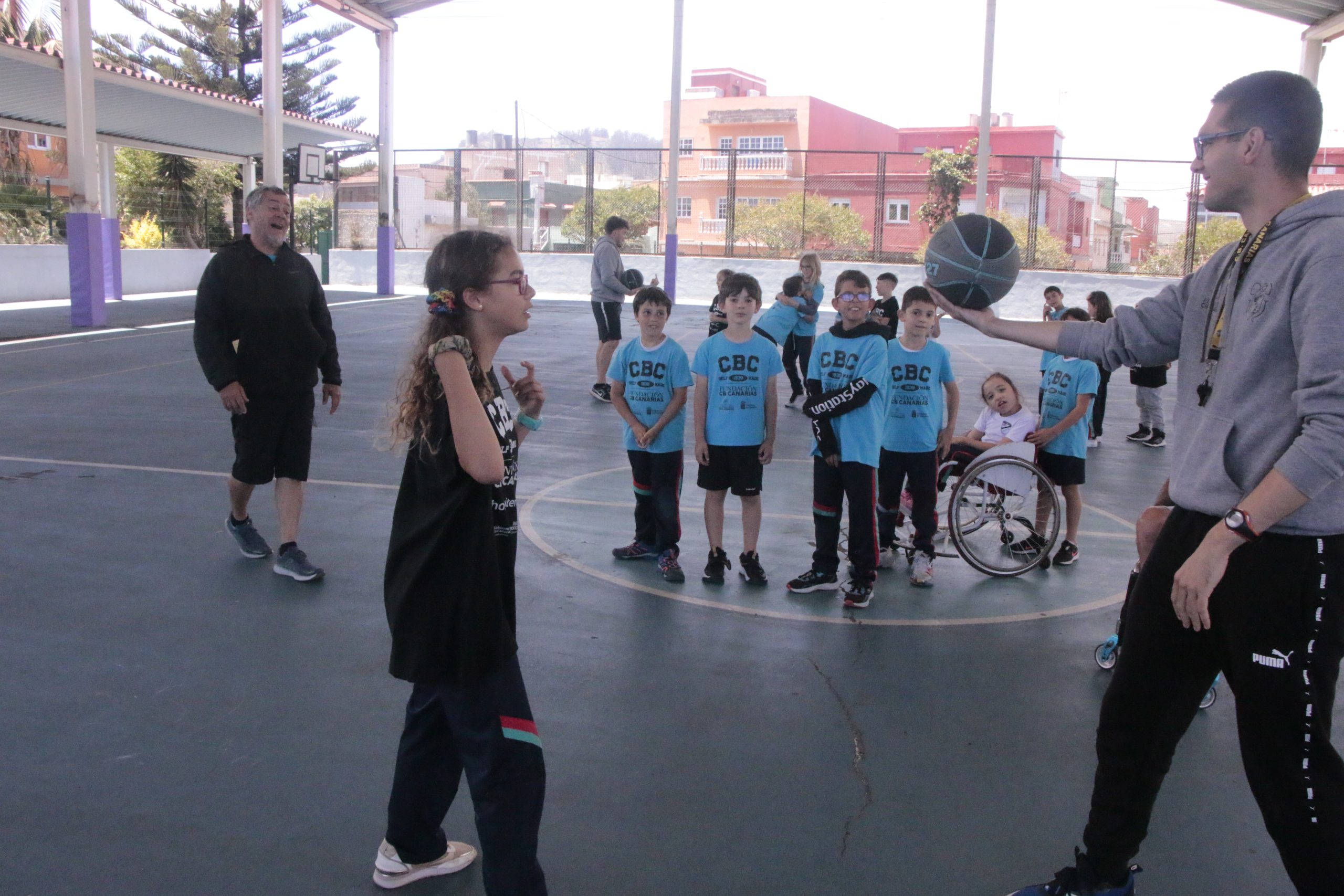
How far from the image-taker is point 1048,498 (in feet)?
19.7

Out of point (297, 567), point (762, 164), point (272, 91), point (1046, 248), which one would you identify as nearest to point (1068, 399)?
point (297, 567)

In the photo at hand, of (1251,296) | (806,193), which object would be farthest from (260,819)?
(806,193)

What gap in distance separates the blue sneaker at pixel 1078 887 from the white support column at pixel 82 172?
18907 millimetres

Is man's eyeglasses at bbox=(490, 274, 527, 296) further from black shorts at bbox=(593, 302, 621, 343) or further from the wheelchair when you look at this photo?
black shorts at bbox=(593, 302, 621, 343)

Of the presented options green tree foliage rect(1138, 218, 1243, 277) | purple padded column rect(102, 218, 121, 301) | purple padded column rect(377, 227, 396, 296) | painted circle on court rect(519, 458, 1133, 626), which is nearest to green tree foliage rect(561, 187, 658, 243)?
purple padded column rect(377, 227, 396, 296)

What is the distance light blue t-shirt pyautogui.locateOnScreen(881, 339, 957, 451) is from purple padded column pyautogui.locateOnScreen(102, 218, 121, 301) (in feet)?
68.3

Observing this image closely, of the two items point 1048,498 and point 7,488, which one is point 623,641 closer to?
point 1048,498

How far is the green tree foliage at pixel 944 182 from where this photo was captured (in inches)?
1377

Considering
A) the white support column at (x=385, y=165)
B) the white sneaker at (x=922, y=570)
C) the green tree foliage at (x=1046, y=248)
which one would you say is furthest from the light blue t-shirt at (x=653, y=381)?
the green tree foliage at (x=1046, y=248)

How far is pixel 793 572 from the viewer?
19.4 ft

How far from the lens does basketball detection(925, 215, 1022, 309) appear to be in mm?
3393

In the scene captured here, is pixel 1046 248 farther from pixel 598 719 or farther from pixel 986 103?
pixel 598 719

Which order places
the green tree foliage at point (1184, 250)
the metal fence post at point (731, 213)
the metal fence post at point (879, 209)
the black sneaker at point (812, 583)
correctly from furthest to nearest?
1. the metal fence post at point (731, 213)
2. the metal fence post at point (879, 209)
3. the green tree foliage at point (1184, 250)
4. the black sneaker at point (812, 583)

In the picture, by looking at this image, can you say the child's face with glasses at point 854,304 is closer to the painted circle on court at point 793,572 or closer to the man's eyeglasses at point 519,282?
the painted circle on court at point 793,572
